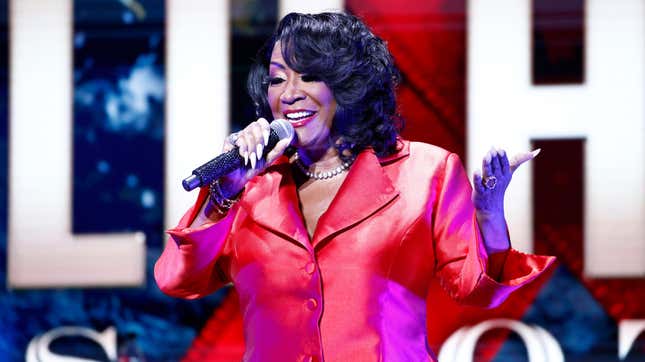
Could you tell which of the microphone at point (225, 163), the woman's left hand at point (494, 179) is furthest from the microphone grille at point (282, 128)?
the woman's left hand at point (494, 179)

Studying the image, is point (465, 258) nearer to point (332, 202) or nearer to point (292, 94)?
point (332, 202)

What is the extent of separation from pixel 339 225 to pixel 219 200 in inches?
8.0

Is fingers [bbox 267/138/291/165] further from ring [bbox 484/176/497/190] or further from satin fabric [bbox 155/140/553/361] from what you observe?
ring [bbox 484/176/497/190]

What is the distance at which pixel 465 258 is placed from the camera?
1.62 meters

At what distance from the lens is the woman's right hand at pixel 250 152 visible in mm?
1511

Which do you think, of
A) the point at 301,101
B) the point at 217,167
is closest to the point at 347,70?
the point at 301,101

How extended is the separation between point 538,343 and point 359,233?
6.15 ft

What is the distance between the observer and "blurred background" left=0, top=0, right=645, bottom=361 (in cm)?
332

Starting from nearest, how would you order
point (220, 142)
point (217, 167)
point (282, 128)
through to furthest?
1. point (217, 167)
2. point (282, 128)
3. point (220, 142)

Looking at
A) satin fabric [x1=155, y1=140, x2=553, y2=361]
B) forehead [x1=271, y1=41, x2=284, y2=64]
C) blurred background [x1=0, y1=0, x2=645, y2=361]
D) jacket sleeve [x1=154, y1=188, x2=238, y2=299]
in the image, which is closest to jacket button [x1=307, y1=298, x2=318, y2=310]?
satin fabric [x1=155, y1=140, x2=553, y2=361]

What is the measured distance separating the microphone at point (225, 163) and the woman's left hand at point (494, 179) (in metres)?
0.32

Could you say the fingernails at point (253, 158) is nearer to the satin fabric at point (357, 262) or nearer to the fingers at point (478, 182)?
the satin fabric at point (357, 262)

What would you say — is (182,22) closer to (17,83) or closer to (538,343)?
(17,83)

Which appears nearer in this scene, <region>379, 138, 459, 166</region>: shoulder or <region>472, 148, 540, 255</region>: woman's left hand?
<region>472, 148, 540, 255</region>: woman's left hand
